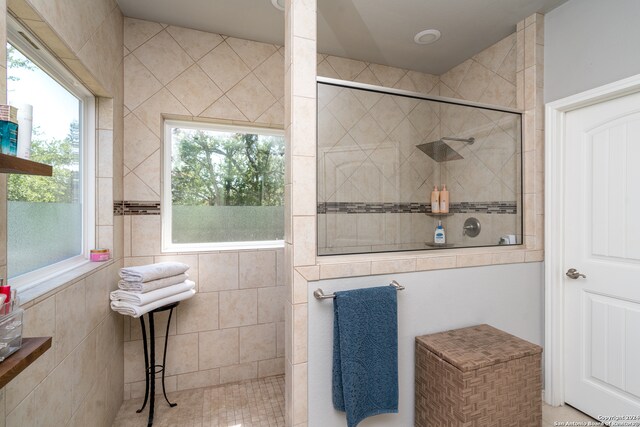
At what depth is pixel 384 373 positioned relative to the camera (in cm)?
157

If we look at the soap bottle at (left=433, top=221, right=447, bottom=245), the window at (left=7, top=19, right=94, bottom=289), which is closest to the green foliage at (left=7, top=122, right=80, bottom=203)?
the window at (left=7, top=19, right=94, bottom=289)

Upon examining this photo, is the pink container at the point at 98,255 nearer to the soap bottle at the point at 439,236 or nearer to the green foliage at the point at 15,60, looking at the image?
the green foliage at the point at 15,60

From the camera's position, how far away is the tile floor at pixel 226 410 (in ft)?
6.38

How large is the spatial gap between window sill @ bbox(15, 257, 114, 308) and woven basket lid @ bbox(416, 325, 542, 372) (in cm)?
171

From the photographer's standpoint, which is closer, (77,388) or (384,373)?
(77,388)

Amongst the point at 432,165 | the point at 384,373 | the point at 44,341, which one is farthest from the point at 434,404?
the point at 44,341

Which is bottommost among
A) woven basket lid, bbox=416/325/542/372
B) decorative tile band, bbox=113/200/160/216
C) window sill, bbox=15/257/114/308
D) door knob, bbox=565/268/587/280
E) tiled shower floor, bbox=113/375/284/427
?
tiled shower floor, bbox=113/375/284/427

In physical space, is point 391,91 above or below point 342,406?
above

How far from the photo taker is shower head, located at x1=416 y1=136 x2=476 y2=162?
2.12m

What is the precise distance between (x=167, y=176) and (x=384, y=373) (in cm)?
198

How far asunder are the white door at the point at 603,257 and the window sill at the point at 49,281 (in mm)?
2807

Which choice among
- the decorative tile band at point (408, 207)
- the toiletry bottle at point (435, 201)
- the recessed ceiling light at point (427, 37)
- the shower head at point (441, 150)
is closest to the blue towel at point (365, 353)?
the decorative tile band at point (408, 207)

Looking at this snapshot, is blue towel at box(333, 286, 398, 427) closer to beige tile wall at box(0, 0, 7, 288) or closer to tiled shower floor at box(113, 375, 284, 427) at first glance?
tiled shower floor at box(113, 375, 284, 427)

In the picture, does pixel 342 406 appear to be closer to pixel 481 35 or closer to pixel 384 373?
pixel 384 373
